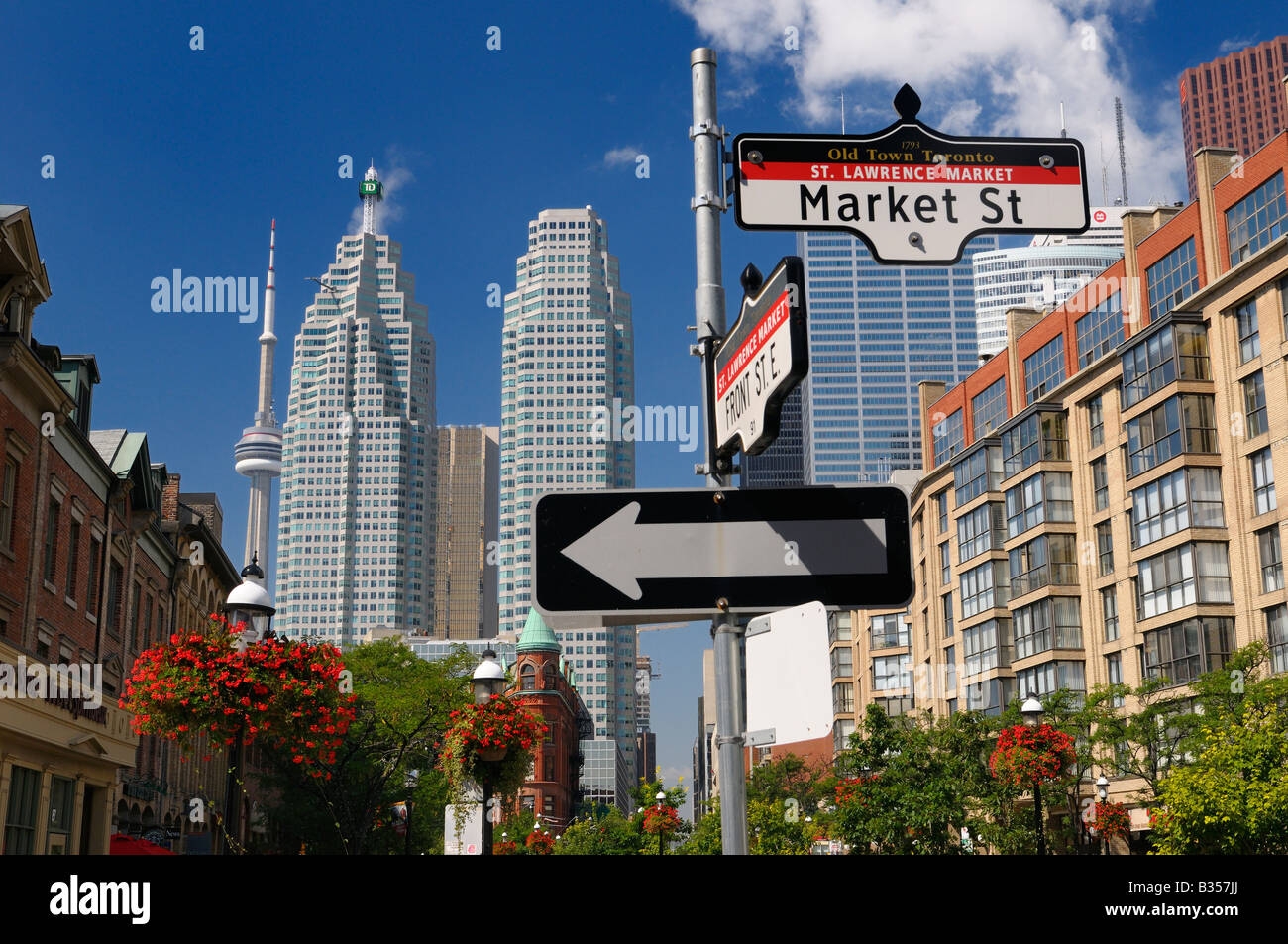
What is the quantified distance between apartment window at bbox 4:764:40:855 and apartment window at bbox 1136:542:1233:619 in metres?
44.4

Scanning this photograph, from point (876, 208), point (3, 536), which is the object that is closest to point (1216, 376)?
point (3, 536)

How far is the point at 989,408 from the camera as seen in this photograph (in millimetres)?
78562

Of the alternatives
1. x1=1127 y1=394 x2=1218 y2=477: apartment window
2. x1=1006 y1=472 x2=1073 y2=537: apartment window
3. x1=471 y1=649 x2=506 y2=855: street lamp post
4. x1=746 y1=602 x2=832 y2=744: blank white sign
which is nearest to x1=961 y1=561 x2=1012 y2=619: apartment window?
x1=1006 y1=472 x2=1073 y2=537: apartment window

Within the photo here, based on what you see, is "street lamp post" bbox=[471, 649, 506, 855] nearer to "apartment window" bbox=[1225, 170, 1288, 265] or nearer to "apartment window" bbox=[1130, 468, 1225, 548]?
"apartment window" bbox=[1130, 468, 1225, 548]

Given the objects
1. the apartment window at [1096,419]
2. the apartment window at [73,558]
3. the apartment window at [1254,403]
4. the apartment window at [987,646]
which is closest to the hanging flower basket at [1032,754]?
the apartment window at [1254,403]

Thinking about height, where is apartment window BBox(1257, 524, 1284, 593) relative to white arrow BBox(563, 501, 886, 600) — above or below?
above

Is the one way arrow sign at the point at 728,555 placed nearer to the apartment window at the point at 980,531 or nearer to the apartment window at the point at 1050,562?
the apartment window at the point at 1050,562

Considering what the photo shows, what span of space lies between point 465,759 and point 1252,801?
19115 millimetres

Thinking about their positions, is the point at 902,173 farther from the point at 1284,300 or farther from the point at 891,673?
the point at 891,673

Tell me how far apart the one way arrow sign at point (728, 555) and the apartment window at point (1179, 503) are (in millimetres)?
53767

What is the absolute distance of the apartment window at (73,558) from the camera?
3441 cm

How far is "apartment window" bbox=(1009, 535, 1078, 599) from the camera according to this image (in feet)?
211

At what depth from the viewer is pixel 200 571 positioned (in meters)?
52.2

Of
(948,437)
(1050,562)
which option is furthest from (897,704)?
(1050,562)
